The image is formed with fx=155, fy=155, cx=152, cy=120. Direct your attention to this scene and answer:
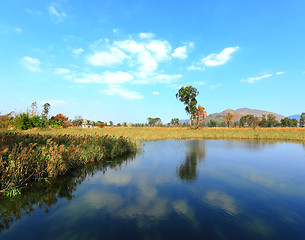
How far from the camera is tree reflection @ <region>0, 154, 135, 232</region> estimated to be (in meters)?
4.89

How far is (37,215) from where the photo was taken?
495cm

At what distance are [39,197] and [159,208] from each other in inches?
187

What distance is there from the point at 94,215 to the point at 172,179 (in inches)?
177

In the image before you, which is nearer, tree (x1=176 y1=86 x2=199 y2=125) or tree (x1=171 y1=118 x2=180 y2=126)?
tree (x1=176 y1=86 x2=199 y2=125)

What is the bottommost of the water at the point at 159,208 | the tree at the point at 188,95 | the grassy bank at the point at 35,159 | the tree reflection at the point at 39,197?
the water at the point at 159,208

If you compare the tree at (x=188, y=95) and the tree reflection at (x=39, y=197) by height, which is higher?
the tree at (x=188, y=95)

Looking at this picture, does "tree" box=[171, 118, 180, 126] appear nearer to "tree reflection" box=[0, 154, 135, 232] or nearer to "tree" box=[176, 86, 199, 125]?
"tree" box=[176, 86, 199, 125]

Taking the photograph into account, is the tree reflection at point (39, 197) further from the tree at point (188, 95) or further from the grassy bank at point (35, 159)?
the tree at point (188, 95)

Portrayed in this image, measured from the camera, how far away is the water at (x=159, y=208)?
422 centimetres

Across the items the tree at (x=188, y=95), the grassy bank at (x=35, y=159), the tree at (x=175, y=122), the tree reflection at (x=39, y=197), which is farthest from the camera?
the tree at (x=175, y=122)

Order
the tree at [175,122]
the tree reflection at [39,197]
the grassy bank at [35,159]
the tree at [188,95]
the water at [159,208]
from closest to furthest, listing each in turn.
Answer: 1. the water at [159,208]
2. the tree reflection at [39,197]
3. the grassy bank at [35,159]
4. the tree at [188,95]
5. the tree at [175,122]

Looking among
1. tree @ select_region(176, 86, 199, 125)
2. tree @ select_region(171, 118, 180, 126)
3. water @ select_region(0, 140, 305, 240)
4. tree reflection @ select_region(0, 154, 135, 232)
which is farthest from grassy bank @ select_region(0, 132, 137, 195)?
tree @ select_region(171, 118, 180, 126)

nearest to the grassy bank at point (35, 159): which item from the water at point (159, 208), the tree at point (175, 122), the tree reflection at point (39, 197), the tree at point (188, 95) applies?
the tree reflection at point (39, 197)

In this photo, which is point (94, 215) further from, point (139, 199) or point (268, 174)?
point (268, 174)
